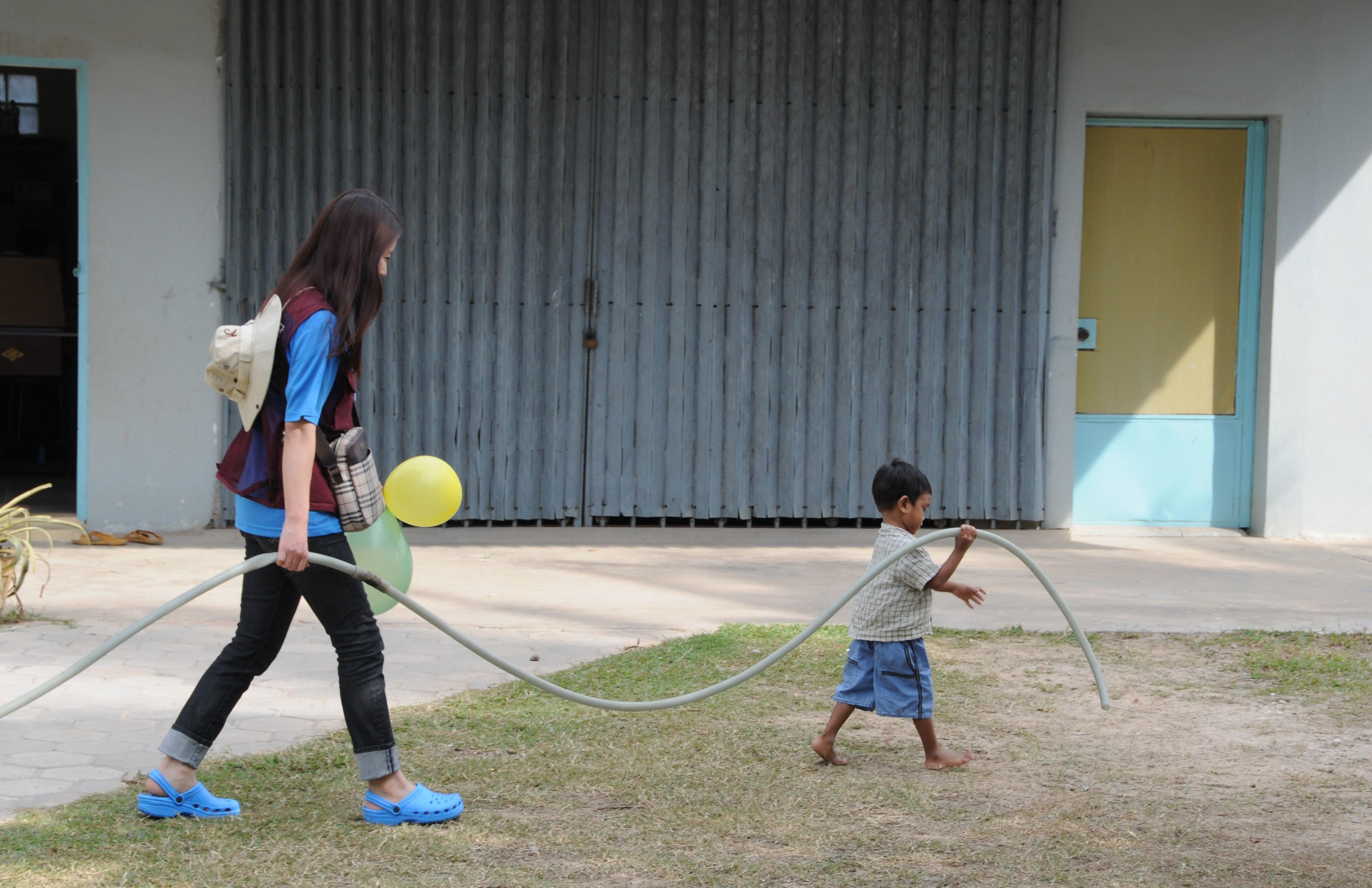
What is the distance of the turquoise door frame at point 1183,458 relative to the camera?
9070 millimetres

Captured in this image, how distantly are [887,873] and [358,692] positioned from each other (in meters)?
1.45

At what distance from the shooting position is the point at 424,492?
13.0 ft

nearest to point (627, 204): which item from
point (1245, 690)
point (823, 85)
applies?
point (823, 85)

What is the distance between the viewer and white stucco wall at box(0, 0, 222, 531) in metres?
8.20

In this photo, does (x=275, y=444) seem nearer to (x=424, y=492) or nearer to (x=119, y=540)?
(x=424, y=492)

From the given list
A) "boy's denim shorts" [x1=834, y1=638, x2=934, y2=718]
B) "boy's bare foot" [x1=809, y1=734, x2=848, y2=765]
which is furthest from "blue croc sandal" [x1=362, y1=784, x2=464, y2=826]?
"boy's denim shorts" [x1=834, y1=638, x2=934, y2=718]

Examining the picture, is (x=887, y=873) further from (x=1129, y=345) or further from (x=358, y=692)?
(x=1129, y=345)

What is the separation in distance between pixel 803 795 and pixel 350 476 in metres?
1.60

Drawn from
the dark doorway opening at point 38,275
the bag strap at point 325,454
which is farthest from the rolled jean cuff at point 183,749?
the dark doorway opening at point 38,275

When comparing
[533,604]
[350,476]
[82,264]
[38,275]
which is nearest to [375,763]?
[350,476]

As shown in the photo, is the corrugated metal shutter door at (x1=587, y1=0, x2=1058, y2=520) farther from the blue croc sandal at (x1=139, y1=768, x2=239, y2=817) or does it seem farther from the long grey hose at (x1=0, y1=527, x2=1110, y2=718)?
the blue croc sandal at (x1=139, y1=768, x2=239, y2=817)

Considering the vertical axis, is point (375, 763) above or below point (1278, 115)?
below

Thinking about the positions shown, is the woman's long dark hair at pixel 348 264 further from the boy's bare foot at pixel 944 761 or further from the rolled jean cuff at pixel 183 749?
the boy's bare foot at pixel 944 761

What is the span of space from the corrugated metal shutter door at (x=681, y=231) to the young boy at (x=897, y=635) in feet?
15.4
